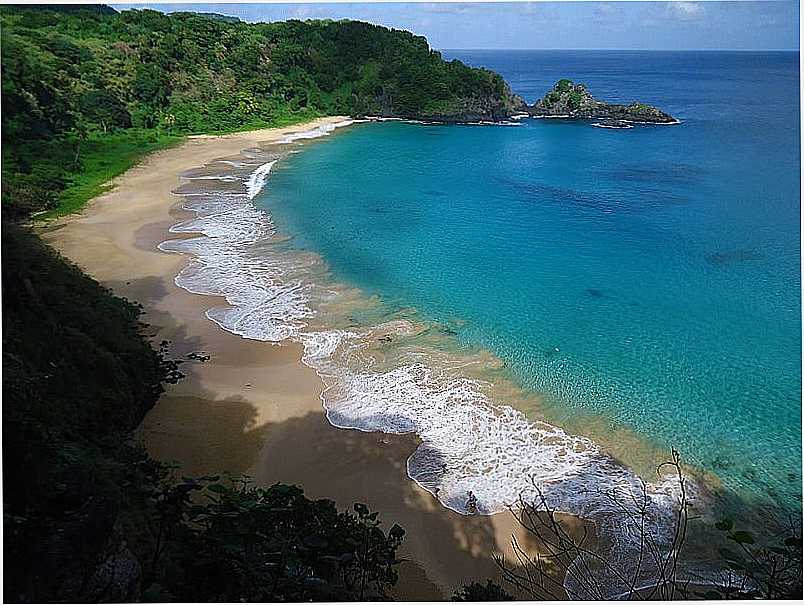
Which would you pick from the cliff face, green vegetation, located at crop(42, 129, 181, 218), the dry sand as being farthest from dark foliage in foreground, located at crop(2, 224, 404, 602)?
the cliff face

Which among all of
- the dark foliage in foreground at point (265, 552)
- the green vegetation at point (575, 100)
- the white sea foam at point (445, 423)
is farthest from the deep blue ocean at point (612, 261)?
the green vegetation at point (575, 100)

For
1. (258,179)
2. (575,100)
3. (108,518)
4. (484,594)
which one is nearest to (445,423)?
(484,594)

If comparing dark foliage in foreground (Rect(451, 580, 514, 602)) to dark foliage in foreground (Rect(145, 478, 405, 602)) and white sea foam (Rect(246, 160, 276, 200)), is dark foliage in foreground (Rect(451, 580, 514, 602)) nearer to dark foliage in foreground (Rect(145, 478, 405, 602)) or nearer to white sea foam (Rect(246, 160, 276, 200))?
dark foliage in foreground (Rect(145, 478, 405, 602))

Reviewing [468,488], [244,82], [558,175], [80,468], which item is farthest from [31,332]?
[244,82]

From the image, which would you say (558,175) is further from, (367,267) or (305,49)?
(305,49)

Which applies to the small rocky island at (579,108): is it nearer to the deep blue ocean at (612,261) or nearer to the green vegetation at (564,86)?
the green vegetation at (564,86)

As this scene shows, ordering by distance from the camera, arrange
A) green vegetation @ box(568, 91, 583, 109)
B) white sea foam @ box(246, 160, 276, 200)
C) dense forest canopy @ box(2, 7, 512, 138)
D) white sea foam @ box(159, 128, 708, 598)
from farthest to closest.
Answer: green vegetation @ box(568, 91, 583, 109) → dense forest canopy @ box(2, 7, 512, 138) → white sea foam @ box(246, 160, 276, 200) → white sea foam @ box(159, 128, 708, 598)
